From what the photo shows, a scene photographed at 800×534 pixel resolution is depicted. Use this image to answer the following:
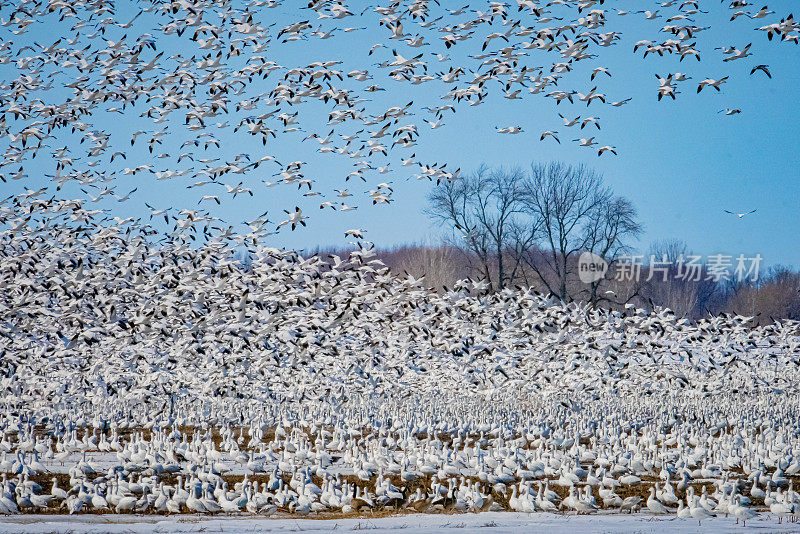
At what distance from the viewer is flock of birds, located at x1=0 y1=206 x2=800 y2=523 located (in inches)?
556

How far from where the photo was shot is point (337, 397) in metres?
30.2

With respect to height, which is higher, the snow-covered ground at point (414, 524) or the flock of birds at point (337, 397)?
the flock of birds at point (337, 397)

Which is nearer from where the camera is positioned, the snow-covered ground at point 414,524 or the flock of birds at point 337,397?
the snow-covered ground at point 414,524

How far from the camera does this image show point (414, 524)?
11641 millimetres

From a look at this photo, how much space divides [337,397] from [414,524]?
18.7 metres

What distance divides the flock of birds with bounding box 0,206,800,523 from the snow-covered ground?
1.85 ft

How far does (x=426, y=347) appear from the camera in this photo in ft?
82.5

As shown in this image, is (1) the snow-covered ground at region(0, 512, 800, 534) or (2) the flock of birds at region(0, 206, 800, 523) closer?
(1) the snow-covered ground at region(0, 512, 800, 534)

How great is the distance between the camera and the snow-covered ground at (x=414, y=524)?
11.0 m

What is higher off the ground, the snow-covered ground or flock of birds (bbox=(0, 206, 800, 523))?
flock of birds (bbox=(0, 206, 800, 523))

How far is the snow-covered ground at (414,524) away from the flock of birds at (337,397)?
565 millimetres

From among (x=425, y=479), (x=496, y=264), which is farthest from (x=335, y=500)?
(x=496, y=264)

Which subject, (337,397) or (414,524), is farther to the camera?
(337,397)

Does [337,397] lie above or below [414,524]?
above
